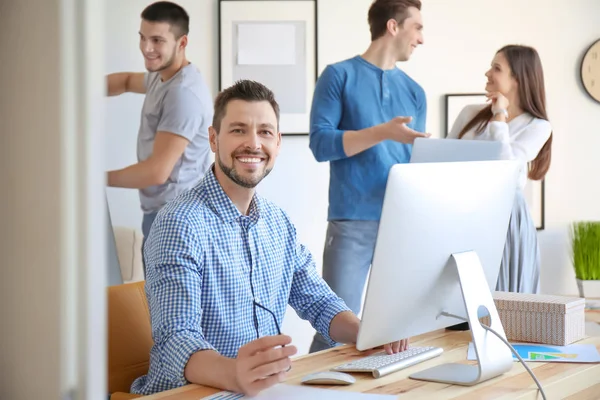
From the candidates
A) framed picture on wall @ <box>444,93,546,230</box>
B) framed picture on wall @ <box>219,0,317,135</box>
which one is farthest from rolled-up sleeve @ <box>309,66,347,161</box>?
framed picture on wall @ <box>444,93,546,230</box>

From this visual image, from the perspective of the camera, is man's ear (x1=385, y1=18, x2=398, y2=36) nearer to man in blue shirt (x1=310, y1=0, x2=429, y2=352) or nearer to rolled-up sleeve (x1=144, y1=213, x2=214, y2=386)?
man in blue shirt (x1=310, y1=0, x2=429, y2=352)

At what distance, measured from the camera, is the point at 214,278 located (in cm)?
167

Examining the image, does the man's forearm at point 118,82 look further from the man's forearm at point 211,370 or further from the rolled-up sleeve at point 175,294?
the man's forearm at point 211,370

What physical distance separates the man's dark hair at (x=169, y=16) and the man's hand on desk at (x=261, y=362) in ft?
5.94

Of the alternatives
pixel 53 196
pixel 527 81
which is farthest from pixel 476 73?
pixel 53 196

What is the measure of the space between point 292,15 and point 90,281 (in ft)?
12.6

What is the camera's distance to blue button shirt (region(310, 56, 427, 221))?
299cm

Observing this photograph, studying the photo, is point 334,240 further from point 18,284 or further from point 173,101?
point 18,284

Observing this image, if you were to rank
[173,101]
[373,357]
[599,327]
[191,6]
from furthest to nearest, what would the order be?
A: 1. [191,6]
2. [173,101]
3. [599,327]
4. [373,357]

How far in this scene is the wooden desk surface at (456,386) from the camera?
1440mm

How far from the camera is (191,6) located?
13.7 ft

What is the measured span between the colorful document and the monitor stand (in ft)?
0.48

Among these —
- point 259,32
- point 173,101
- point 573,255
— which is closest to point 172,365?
point 173,101

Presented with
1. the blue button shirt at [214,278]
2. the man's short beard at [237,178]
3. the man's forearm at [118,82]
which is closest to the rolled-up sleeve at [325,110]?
the man's forearm at [118,82]
